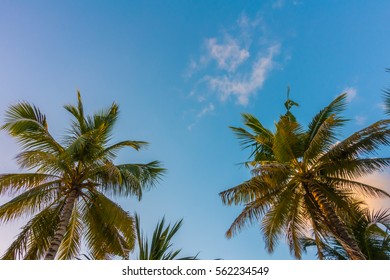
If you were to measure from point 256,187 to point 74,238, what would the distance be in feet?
21.3

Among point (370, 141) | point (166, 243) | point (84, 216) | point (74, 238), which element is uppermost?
point (370, 141)

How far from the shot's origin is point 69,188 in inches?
396

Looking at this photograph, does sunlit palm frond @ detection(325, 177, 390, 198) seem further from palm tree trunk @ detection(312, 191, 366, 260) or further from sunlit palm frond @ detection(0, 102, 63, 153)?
→ sunlit palm frond @ detection(0, 102, 63, 153)

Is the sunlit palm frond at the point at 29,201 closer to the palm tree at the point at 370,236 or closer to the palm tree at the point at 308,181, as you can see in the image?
the palm tree at the point at 308,181

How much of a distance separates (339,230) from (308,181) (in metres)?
2.01

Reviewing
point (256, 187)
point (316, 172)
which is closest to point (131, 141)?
point (256, 187)

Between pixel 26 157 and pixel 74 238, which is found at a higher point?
pixel 26 157

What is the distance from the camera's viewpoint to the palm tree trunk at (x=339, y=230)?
332 inches

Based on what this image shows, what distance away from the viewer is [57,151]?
10.5m

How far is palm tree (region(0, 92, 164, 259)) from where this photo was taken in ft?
30.0

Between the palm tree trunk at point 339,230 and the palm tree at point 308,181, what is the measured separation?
0.03 m

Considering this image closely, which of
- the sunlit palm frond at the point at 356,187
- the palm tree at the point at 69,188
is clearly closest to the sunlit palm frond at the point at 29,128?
the palm tree at the point at 69,188

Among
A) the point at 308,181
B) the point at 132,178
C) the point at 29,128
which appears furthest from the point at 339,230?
the point at 29,128
